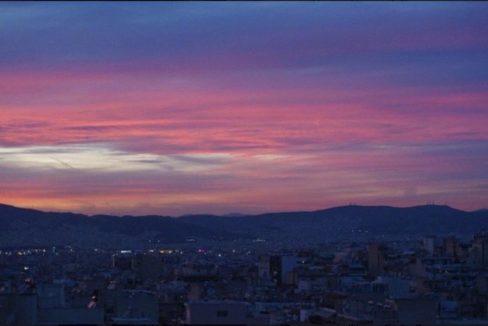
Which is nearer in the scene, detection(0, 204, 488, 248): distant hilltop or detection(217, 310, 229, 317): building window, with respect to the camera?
detection(217, 310, 229, 317): building window

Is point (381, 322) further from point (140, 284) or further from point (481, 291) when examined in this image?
point (140, 284)

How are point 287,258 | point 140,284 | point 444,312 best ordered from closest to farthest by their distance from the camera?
point 444,312 → point 140,284 → point 287,258

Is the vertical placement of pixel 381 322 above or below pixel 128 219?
below

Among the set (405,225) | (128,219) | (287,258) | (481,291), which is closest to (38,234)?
A: (128,219)

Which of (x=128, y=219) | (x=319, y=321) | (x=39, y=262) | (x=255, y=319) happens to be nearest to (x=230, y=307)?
(x=255, y=319)

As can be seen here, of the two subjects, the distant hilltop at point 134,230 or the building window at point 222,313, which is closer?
the building window at point 222,313

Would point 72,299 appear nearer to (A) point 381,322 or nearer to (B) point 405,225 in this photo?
(A) point 381,322

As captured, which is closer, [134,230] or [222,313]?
[222,313]

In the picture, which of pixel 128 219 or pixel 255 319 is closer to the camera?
pixel 255 319

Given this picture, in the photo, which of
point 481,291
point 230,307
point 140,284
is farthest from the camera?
point 140,284
